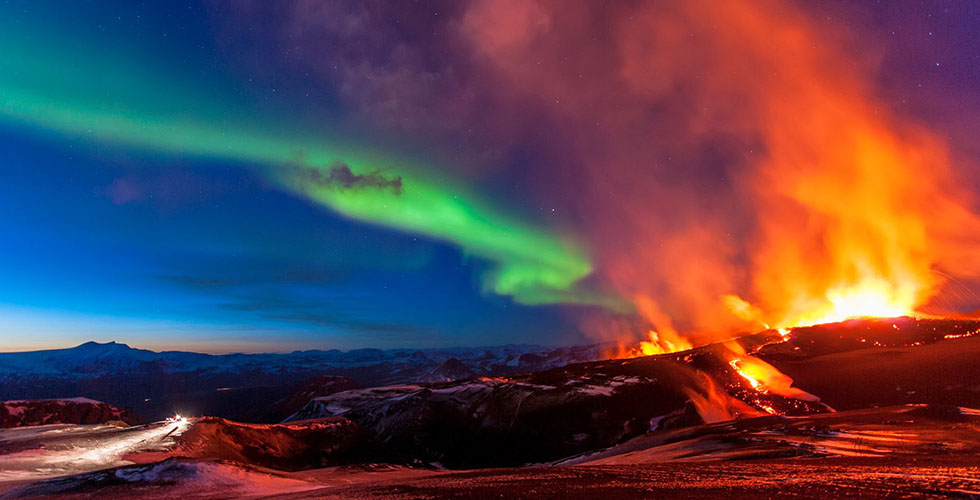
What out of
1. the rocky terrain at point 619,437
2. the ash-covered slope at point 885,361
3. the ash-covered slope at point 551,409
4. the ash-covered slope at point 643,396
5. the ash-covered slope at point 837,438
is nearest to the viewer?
the rocky terrain at point 619,437

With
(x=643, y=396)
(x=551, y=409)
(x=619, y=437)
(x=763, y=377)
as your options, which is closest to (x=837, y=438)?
(x=619, y=437)

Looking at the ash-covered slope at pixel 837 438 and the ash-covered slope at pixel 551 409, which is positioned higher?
the ash-covered slope at pixel 837 438

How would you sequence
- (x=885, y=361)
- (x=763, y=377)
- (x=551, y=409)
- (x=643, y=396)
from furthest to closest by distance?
(x=763, y=377)
(x=885, y=361)
(x=643, y=396)
(x=551, y=409)

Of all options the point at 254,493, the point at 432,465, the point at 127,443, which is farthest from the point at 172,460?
the point at 432,465

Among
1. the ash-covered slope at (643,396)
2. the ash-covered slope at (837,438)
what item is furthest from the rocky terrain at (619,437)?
the ash-covered slope at (643,396)

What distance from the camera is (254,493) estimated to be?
26922mm

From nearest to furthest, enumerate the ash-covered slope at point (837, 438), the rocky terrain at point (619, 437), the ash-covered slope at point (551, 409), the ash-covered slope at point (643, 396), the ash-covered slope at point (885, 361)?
the rocky terrain at point (619, 437), the ash-covered slope at point (837, 438), the ash-covered slope at point (885, 361), the ash-covered slope at point (643, 396), the ash-covered slope at point (551, 409)

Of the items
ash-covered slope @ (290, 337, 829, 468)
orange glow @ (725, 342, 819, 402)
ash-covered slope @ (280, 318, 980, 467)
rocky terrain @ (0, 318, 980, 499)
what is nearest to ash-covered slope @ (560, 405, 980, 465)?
rocky terrain @ (0, 318, 980, 499)

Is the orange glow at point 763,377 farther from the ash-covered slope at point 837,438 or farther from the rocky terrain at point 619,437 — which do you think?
the ash-covered slope at point 837,438

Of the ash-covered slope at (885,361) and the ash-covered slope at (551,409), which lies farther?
the ash-covered slope at (551,409)

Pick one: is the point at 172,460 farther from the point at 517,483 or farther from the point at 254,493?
the point at 517,483

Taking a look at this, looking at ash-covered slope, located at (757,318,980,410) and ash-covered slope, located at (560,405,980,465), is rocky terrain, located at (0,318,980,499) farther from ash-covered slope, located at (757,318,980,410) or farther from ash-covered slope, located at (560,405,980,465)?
ash-covered slope, located at (757,318,980,410)

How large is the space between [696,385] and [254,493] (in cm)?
6759

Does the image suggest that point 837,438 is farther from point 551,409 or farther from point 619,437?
point 551,409
